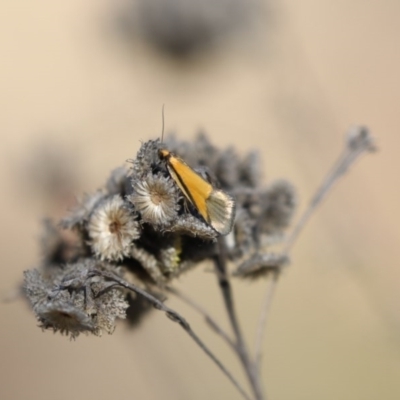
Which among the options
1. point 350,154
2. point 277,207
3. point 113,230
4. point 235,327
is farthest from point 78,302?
point 350,154

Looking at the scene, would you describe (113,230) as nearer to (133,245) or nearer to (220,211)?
(133,245)

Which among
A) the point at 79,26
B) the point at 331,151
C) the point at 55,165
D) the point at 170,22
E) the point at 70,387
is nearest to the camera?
the point at 55,165

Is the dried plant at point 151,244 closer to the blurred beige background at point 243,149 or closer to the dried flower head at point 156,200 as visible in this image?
the dried flower head at point 156,200

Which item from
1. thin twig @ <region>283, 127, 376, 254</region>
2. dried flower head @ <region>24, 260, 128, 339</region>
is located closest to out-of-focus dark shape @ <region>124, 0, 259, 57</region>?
thin twig @ <region>283, 127, 376, 254</region>

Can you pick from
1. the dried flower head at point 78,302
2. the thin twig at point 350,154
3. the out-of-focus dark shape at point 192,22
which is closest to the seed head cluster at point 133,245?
the dried flower head at point 78,302

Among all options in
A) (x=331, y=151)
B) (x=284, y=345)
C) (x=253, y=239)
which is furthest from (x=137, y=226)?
(x=331, y=151)

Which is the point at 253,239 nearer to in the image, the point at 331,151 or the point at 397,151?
the point at 331,151
